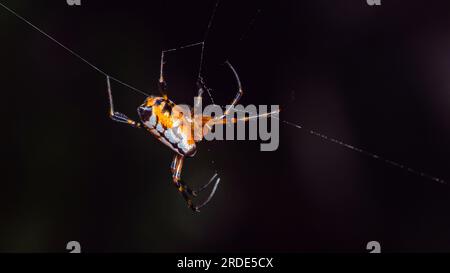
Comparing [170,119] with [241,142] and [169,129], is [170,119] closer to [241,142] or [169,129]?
[169,129]

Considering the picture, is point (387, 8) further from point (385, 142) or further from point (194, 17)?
point (194, 17)

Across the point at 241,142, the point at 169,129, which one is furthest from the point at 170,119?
the point at 241,142

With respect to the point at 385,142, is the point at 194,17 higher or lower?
higher

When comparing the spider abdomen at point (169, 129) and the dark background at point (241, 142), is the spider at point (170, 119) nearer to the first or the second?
the spider abdomen at point (169, 129)

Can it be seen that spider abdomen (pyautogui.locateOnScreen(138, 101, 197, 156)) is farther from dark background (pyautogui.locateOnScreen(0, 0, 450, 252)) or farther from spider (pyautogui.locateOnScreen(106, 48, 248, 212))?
dark background (pyautogui.locateOnScreen(0, 0, 450, 252))

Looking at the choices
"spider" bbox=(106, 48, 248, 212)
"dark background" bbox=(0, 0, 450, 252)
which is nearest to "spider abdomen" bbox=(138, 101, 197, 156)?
"spider" bbox=(106, 48, 248, 212)

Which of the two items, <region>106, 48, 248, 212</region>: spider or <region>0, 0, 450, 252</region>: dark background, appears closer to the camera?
<region>106, 48, 248, 212</region>: spider
